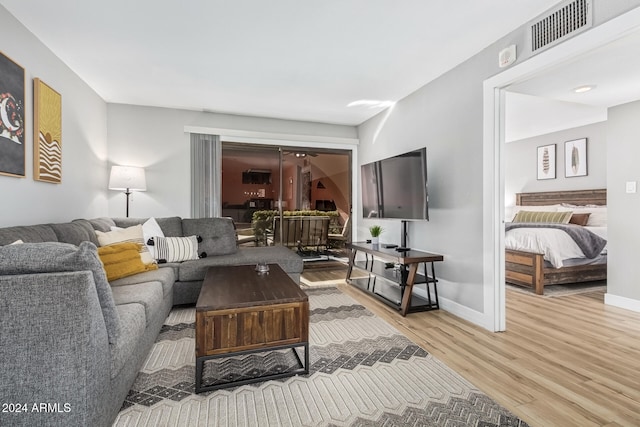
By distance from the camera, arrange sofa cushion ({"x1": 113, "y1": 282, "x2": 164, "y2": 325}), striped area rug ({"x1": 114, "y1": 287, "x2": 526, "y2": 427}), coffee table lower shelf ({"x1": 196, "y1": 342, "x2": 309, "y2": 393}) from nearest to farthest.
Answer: striped area rug ({"x1": 114, "y1": 287, "x2": 526, "y2": 427})
coffee table lower shelf ({"x1": 196, "y1": 342, "x2": 309, "y2": 393})
sofa cushion ({"x1": 113, "y1": 282, "x2": 164, "y2": 325})

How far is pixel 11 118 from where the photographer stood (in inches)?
88.4

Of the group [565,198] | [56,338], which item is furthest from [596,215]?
[56,338]

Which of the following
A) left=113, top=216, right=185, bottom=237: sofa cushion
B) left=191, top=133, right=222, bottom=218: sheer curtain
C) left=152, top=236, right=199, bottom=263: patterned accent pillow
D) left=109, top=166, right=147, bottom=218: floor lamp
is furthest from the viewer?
left=191, top=133, right=222, bottom=218: sheer curtain

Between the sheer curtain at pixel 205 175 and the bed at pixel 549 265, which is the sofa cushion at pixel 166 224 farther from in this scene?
the bed at pixel 549 265

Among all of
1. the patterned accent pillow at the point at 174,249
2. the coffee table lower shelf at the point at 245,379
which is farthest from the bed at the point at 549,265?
the patterned accent pillow at the point at 174,249

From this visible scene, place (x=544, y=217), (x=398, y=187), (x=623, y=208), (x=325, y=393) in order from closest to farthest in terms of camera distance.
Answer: (x=325, y=393), (x=623, y=208), (x=398, y=187), (x=544, y=217)

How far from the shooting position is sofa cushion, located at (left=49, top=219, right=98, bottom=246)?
2.36 meters

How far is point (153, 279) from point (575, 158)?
646cm

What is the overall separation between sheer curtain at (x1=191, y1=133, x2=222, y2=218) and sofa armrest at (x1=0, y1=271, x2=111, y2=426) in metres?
3.41

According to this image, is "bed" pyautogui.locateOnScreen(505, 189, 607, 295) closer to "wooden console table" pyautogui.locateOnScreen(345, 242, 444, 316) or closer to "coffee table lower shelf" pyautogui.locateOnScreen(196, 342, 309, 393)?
"wooden console table" pyautogui.locateOnScreen(345, 242, 444, 316)

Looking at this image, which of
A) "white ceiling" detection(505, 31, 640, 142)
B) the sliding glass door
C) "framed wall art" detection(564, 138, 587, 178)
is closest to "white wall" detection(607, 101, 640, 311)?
"white ceiling" detection(505, 31, 640, 142)

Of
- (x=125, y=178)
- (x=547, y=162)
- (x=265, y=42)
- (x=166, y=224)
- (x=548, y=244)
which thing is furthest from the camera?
(x=547, y=162)

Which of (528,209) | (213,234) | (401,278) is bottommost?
(401,278)

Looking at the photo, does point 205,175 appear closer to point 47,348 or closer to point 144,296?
point 144,296
